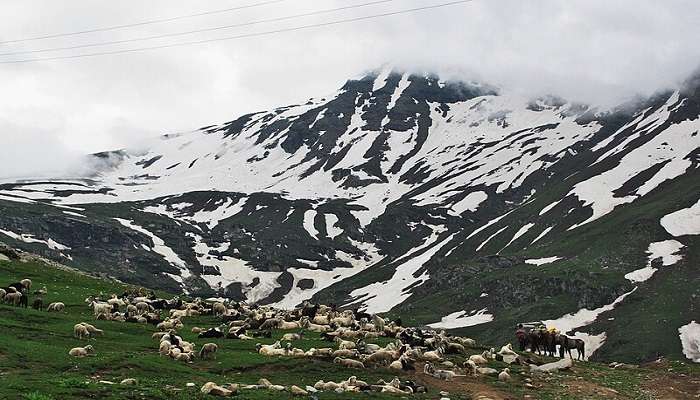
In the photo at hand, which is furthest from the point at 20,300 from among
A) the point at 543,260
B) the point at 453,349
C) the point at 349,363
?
the point at 543,260

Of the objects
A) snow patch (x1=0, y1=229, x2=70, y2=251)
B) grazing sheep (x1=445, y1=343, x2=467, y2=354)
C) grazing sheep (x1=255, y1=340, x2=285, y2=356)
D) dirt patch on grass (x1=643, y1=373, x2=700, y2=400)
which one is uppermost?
snow patch (x1=0, y1=229, x2=70, y2=251)

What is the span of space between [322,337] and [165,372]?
17.5 meters

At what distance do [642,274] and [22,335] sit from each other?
122 m

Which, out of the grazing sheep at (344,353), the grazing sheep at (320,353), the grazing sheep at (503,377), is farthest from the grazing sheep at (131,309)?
the grazing sheep at (503,377)

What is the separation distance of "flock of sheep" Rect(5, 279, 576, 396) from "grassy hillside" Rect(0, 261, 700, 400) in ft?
2.54

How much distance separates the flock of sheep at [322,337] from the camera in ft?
97.9

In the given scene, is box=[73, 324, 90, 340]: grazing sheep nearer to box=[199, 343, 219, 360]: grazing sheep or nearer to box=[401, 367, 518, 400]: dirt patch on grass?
box=[199, 343, 219, 360]: grazing sheep

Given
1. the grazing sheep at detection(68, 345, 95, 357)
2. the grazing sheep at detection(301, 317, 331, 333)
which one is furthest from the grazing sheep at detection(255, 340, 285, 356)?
the grazing sheep at detection(301, 317, 331, 333)

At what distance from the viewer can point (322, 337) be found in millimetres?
43938

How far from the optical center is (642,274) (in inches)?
5054

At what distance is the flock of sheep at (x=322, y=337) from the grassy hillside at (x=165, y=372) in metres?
0.78

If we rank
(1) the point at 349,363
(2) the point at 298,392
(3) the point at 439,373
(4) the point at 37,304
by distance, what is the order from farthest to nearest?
(4) the point at 37,304
(3) the point at 439,373
(1) the point at 349,363
(2) the point at 298,392

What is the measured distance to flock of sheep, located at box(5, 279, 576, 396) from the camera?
2983cm

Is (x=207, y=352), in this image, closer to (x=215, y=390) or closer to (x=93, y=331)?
(x=93, y=331)
